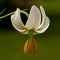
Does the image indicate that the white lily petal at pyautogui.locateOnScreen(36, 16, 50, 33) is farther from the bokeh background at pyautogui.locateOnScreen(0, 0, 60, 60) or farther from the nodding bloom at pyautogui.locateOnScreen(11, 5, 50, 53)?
the bokeh background at pyautogui.locateOnScreen(0, 0, 60, 60)

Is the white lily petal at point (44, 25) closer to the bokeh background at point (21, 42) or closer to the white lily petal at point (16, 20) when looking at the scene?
the white lily petal at point (16, 20)

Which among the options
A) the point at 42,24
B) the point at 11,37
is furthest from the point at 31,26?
the point at 11,37

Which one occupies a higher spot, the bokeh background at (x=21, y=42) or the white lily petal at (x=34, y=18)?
the bokeh background at (x=21, y=42)

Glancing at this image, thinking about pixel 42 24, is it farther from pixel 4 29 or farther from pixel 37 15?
pixel 4 29

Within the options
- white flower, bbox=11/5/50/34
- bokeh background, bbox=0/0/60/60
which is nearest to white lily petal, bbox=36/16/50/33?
white flower, bbox=11/5/50/34

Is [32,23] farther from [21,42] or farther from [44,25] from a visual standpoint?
[21,42]

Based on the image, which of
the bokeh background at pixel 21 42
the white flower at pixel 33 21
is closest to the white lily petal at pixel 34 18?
the white flower at pixel 33 21

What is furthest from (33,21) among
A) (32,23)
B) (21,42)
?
(21,42)
